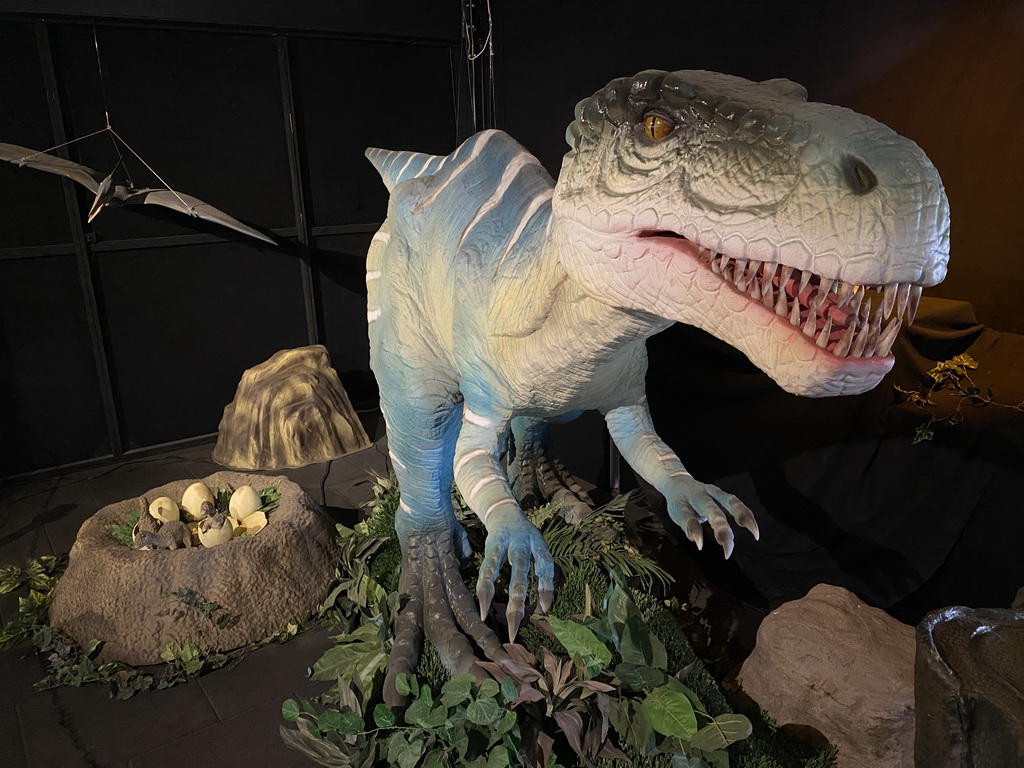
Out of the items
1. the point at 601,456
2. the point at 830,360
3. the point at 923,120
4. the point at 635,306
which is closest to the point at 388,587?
the point at 601,456

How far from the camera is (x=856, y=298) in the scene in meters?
0.95

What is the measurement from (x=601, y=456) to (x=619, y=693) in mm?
1872

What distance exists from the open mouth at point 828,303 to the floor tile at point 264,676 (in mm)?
1929

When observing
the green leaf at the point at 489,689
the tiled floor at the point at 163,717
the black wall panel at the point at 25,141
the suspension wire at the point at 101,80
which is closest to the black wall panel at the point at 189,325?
the black wall panel at the point at 25,141

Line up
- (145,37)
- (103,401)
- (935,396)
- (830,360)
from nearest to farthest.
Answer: (830,360) → (935,396) → (145,37) → (103,401)

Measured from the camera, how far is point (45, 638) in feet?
7.80

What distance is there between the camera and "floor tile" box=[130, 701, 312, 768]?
1.96 m

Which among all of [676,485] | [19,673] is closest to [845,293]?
[676,485]

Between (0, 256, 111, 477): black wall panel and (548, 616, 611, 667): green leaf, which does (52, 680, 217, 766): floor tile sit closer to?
(548, 616, 611, 667): green leaf

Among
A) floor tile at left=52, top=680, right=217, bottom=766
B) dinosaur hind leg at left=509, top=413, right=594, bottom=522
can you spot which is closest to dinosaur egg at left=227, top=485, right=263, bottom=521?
floor tile at left=52, top=680, right=217, bottom=766

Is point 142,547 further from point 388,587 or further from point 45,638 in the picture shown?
point 388,587

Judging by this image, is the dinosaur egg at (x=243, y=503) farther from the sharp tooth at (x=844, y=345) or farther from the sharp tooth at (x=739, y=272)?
the sharp tooth at (x=844, y=345)

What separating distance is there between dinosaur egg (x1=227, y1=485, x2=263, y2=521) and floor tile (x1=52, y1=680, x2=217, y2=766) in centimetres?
61

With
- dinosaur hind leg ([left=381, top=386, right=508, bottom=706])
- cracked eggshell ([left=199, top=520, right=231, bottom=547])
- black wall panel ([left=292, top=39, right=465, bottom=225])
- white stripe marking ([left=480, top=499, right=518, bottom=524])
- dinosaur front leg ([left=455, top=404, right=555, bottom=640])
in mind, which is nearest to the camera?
dinosaur front leg ([left=455, top=404, right=555, bottom=640])
